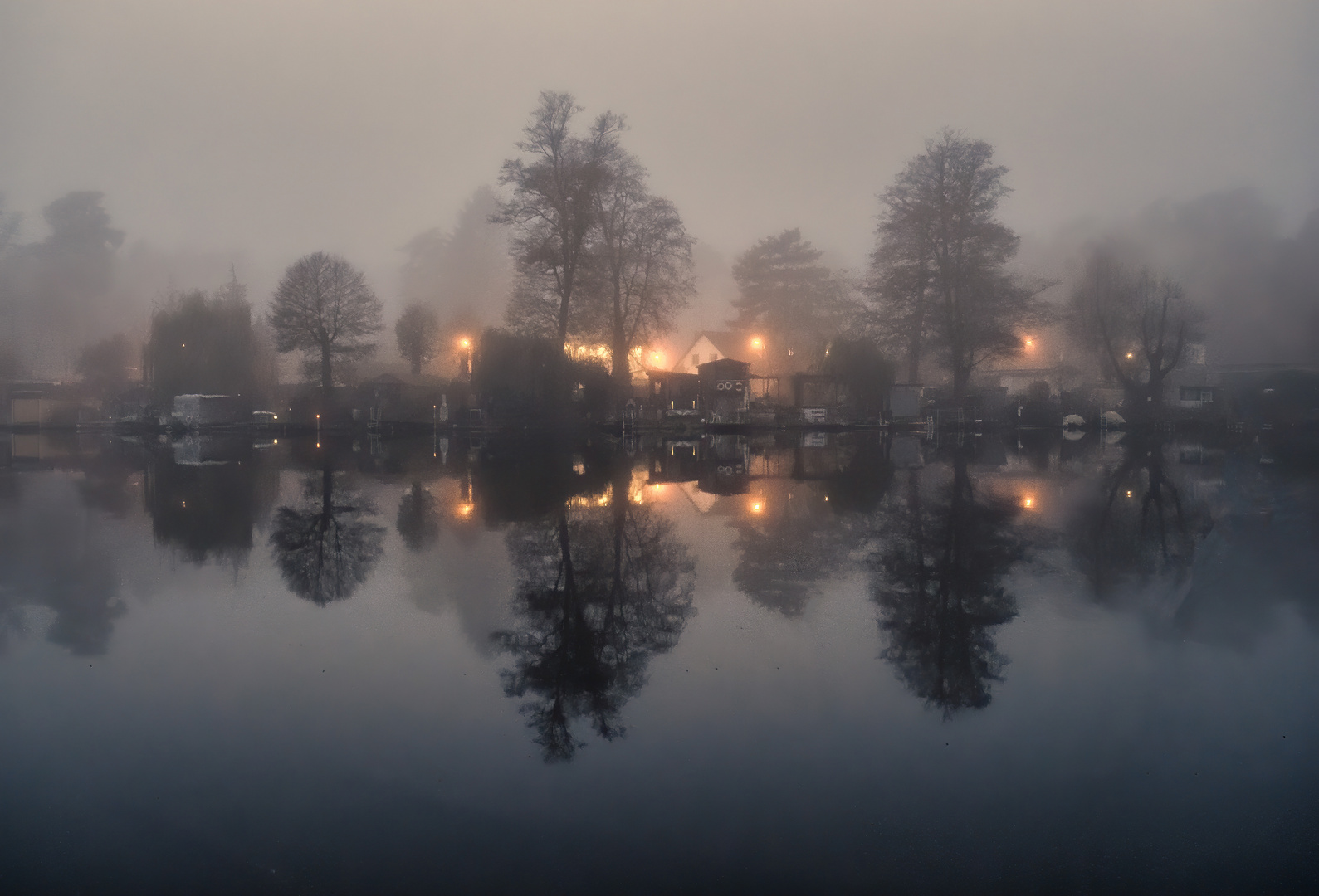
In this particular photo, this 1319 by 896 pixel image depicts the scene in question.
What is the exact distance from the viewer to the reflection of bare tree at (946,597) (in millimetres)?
5410

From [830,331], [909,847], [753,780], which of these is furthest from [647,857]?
[830,331]

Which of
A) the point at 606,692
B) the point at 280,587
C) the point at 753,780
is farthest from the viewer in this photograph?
the point at 280,587

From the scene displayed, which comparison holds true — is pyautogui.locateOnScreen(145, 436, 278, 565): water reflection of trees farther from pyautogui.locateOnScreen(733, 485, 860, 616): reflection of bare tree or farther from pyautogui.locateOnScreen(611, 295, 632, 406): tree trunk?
pyautogui.locateOnScreen(611, 295, 632, 406): tree trunk

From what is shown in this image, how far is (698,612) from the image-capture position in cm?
709

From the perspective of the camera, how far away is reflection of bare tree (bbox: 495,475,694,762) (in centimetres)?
491

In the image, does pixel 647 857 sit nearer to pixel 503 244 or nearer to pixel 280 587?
pixel 280 587

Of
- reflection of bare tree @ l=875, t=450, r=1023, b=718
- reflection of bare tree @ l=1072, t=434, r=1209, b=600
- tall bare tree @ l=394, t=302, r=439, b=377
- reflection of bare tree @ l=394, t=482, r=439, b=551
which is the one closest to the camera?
reflection of bare tree @ l=875, t=450, r=1023, b=718

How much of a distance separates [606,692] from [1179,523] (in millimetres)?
10502

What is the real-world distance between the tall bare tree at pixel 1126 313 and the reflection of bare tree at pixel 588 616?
5018 cm

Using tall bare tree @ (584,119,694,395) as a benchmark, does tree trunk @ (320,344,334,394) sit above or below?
below

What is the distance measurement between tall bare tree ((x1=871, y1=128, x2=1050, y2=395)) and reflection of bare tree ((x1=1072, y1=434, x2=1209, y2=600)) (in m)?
32.9

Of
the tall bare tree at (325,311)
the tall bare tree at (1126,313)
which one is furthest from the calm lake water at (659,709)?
the tall bare tree at (1126,313)

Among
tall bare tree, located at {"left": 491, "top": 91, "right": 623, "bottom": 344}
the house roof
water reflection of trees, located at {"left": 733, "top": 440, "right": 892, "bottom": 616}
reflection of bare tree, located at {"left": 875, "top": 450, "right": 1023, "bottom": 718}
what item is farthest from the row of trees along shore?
reflection of bare tree, located at {"left": 875, "top": 450, "right": 1023, "bottom": 718}

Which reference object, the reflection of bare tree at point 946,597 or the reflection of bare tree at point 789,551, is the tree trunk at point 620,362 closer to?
the reflection of bare tree at point 789,551
